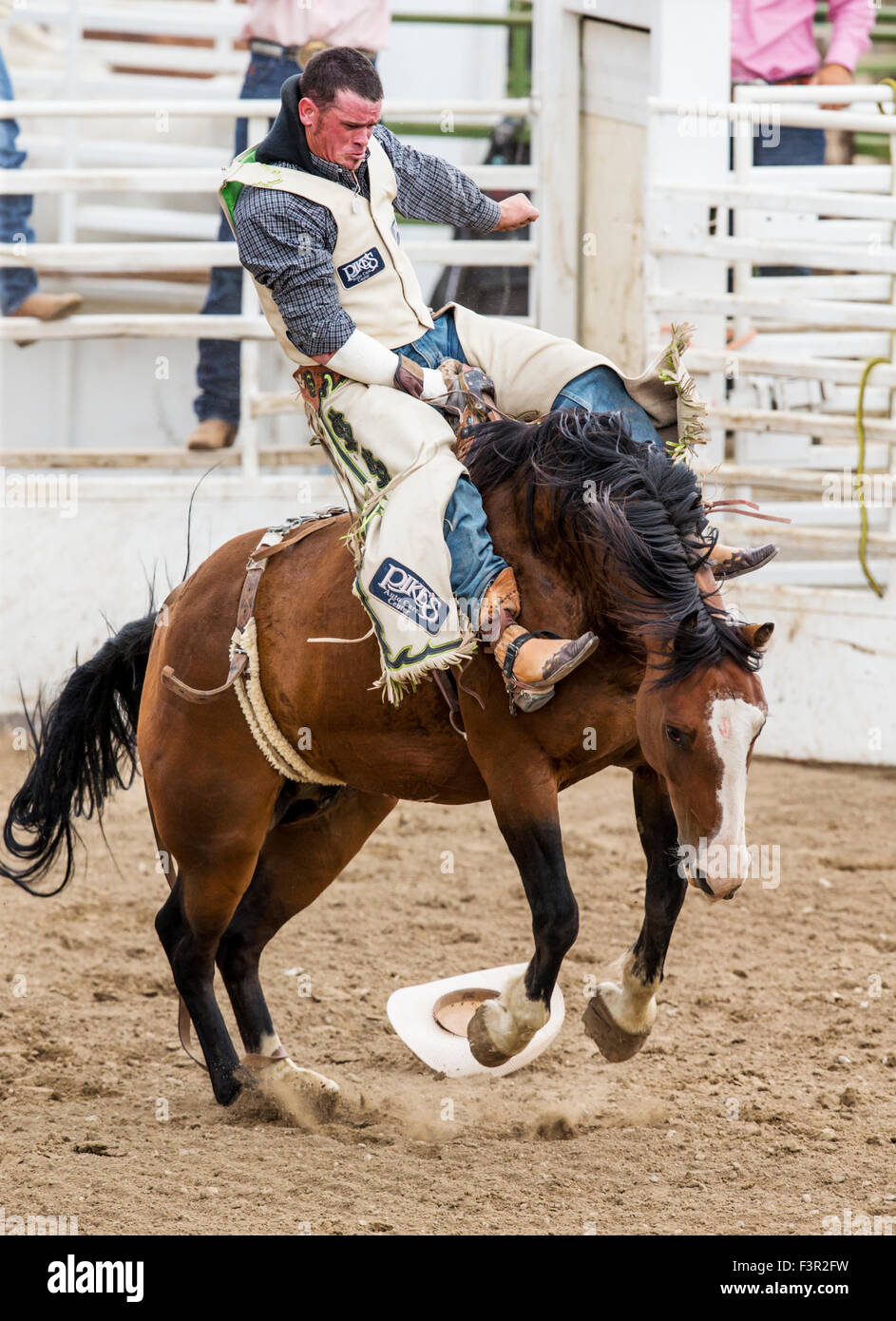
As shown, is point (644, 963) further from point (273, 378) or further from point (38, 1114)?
point (273, 378)

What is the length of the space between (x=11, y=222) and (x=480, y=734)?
5.63 m

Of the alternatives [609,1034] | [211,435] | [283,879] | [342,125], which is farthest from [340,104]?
[211,435]

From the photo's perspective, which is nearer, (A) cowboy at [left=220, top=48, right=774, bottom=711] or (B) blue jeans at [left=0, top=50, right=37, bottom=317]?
(A) cowboy at [left=220, top=48, right=774, bottom=711]

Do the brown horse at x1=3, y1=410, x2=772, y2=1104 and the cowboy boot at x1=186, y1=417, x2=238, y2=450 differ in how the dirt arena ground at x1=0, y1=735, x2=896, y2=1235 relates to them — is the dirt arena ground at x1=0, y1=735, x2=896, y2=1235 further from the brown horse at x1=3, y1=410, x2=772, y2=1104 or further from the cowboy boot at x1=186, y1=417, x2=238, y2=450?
the cowboy boot at x1=186, y1=417, x2=238, y2=450

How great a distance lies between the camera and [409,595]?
3.38 m

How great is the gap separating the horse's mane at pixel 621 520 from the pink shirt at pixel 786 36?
5293mm

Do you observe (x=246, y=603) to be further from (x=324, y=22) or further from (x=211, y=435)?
(x=324, y=22)

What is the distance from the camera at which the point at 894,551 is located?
23.4 ft

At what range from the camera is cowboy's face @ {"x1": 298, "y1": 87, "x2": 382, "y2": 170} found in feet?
11.0

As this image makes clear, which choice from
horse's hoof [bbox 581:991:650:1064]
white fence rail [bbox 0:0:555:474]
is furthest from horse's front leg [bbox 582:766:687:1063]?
white fence rail [bbox 0:0:555:474]

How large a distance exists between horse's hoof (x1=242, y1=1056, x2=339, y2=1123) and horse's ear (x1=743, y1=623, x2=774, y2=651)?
182 cm

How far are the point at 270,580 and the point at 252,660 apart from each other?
0.69 ft

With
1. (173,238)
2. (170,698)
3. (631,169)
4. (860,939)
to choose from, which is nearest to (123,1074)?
(170,698)
